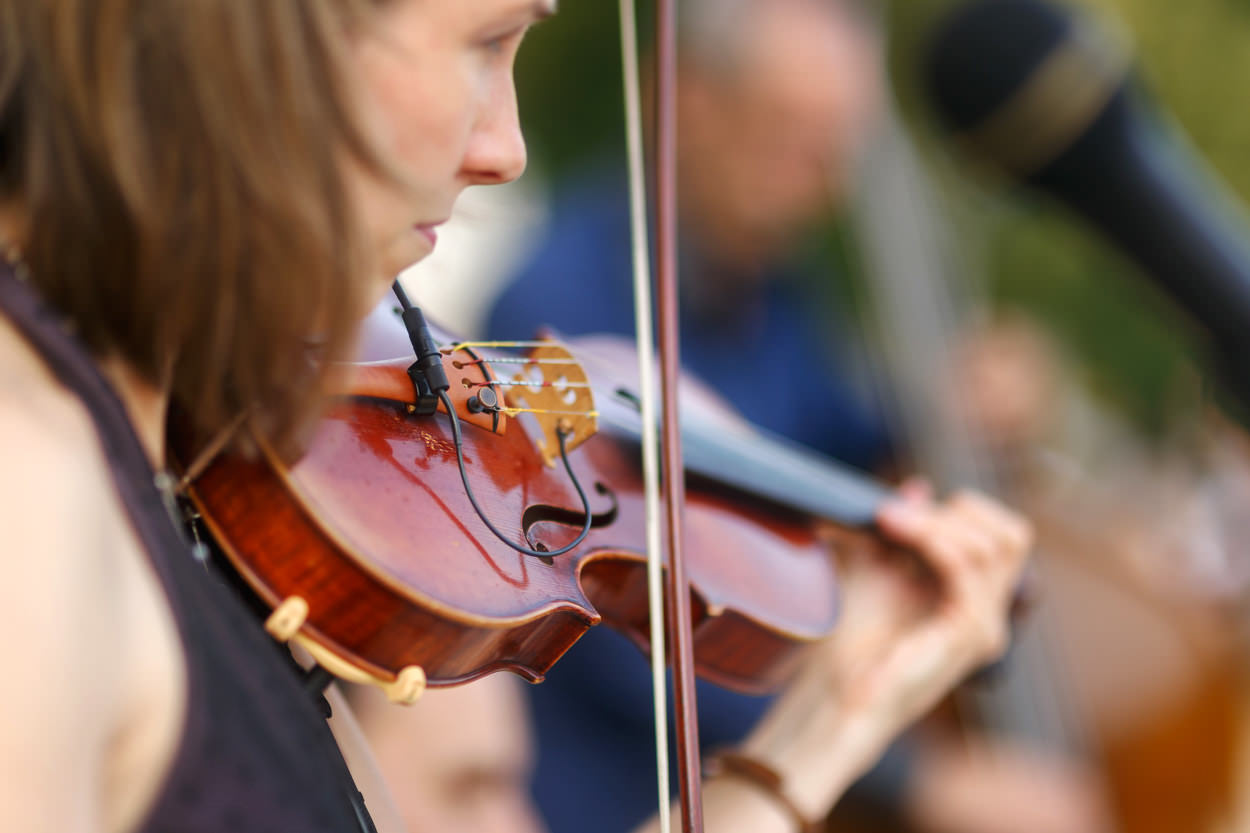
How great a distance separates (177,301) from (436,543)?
125 millimetres

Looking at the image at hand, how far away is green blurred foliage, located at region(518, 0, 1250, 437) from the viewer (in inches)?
85.3

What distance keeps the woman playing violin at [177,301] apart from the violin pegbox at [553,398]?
0.14 metres

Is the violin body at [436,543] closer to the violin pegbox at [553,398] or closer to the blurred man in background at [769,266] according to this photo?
the violin pegbox at [553,398]

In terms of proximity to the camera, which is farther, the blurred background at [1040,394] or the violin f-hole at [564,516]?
the blurred background at [1040,394]

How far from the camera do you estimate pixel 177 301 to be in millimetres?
348

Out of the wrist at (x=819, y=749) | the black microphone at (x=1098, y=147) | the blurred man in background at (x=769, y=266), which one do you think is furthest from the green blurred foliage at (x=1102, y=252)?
the wrist at (x=819, y=749)

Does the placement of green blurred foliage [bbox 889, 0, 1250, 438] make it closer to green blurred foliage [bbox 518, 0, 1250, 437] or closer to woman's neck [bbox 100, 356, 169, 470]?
green blurred foliage [bbox 518, 0, 1250, 437]

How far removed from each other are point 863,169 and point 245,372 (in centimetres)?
170

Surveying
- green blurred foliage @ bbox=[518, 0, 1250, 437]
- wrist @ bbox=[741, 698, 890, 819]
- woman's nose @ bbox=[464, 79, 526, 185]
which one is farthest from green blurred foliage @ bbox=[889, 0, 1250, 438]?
woman's nose @ bbox=[464, 79, 526, 185]

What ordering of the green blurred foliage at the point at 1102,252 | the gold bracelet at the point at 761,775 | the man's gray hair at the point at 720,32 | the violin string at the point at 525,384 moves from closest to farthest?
the violin string at the point at 525,384
the gold bracelet at the point at 761,775
the man's gray hair at the point at 720,32
the green blurred foliage at the point at 1102,252

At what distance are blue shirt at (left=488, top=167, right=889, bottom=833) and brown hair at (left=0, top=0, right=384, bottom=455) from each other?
0.57 metres

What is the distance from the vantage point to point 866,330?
190 cm

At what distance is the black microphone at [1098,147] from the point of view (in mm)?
855

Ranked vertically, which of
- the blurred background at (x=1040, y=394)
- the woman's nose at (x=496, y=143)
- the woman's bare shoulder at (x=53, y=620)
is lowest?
the blurred background at (x=1040, y=394)
